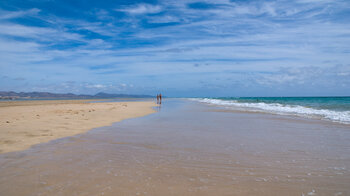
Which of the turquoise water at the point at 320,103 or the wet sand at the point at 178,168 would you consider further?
the turquoise water at the point at 320,103

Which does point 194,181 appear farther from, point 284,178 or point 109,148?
point 109,148

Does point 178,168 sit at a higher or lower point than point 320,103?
lower

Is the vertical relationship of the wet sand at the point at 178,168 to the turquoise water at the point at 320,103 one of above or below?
below

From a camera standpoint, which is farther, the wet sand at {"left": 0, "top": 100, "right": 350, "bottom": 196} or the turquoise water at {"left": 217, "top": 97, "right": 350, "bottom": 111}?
the turquoise water at {"left": 217, "top": 97, "right": 350, "bottom": 111}

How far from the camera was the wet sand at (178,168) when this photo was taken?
341 cm

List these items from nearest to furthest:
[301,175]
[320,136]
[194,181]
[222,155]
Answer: [194,181]
[301,175]
[222,155]
[320,136]

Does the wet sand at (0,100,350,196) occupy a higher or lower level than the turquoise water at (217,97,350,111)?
lower

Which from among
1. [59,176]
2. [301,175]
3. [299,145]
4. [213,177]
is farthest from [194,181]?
[299,145]

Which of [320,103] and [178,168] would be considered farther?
[320,103]

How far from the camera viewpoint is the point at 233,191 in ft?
11.1

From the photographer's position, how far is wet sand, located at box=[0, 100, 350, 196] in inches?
134

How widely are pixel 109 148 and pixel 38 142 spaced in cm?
236

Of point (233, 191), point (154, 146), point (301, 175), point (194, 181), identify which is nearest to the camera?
point (233, 191)

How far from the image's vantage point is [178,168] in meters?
4.35
